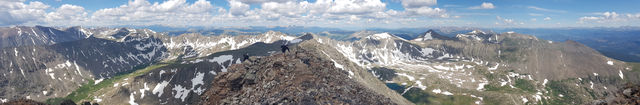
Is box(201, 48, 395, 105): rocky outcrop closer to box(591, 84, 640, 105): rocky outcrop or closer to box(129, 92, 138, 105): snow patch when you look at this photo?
box(591, 84, 640, 105): rocky outcrop

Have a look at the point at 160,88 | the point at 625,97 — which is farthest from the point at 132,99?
the point at 625,97

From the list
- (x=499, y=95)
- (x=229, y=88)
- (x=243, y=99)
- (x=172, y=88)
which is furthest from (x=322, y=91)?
(x=499, y=95)

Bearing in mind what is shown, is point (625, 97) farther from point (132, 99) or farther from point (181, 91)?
point (132, 99)

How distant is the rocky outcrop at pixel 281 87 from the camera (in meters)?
31.4

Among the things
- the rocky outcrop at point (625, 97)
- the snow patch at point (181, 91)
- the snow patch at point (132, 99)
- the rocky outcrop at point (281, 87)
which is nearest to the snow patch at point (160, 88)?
the snow patch at point (181, 91)

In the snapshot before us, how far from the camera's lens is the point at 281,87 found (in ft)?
118

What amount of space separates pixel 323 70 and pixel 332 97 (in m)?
18.6

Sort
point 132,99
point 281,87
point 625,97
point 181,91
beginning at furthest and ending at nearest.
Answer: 1. point 181,91
2. point 132,99
3. point 281,87
4. point 625,97

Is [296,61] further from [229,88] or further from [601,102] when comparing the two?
[601,102]

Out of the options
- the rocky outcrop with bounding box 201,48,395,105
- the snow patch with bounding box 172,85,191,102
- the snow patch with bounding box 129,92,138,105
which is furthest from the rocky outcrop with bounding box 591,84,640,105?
the snow patch with bounding box 129,92,138,105

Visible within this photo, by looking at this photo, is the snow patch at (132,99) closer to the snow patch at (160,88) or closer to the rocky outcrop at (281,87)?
the snow patch at (160,88)

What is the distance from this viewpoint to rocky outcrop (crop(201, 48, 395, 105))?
103 ft

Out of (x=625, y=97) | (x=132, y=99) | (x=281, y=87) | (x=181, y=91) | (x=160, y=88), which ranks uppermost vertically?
(x=625, y=97)

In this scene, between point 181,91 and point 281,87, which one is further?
point 181,91
